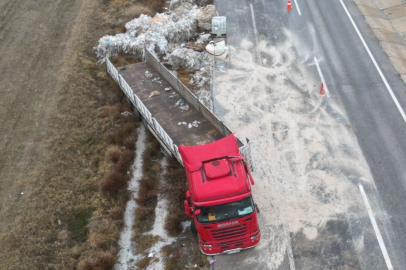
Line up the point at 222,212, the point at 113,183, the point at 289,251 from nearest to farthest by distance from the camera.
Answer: the point at 222,212 → the point at 289,251 → the point at 113,183

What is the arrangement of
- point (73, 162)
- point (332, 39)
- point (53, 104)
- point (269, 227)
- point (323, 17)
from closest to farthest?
point (269, 227) → point (73, 162) → point (53, 104) → point (332, 39) → point (323, 17)

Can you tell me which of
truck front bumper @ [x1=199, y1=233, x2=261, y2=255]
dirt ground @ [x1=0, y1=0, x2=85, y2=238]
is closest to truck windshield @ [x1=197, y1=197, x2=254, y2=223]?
truck front bumper @ [x1=199, y1=233, x2=261, y2=255]

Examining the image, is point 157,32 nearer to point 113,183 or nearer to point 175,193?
point 113,183

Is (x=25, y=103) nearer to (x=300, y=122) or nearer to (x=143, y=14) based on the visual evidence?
(x=143, y=14)

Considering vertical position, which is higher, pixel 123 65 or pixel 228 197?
pixel 228 197

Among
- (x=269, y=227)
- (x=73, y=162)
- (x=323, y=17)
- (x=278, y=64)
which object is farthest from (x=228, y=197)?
(x=323, y=17)

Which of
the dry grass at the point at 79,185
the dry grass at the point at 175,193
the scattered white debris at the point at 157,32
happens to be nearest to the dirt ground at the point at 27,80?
the dry grass at the point at 79,185

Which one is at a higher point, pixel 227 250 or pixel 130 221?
pixel 227 250

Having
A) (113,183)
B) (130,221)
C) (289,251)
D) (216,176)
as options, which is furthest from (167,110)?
(289,251)
